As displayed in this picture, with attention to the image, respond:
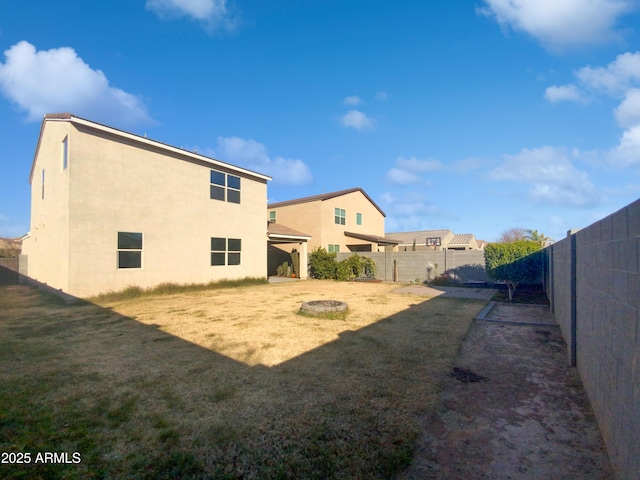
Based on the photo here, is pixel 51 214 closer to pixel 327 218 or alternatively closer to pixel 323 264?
pixel 323 264

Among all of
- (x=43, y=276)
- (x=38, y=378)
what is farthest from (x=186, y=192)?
(x=38, y=378)

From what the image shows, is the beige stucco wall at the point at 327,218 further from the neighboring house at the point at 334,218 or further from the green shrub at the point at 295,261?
the green shrub at the point at 295,261

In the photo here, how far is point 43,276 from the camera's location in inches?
566

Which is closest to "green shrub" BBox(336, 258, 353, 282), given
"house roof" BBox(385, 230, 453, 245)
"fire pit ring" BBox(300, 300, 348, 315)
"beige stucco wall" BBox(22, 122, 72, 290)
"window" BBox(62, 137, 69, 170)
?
"fire pit ring" BBox(300, 300, 348, 315)

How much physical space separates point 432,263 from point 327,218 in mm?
8817

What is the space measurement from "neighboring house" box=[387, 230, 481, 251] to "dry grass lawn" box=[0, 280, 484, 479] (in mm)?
32776

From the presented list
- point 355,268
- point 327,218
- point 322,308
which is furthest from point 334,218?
point 322,308

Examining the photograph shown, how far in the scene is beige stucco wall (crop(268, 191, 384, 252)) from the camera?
23500mm

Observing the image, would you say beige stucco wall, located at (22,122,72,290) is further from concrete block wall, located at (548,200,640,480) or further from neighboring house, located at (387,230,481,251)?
neighboring house, located at (387,230,481,251)

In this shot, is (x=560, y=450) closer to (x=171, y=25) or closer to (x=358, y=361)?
(x=358, y=361)

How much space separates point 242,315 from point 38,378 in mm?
4790

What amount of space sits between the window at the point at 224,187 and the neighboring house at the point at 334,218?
24.9 feet

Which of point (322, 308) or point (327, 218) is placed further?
point (327, 218)

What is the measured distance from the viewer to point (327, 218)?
23969 mm
